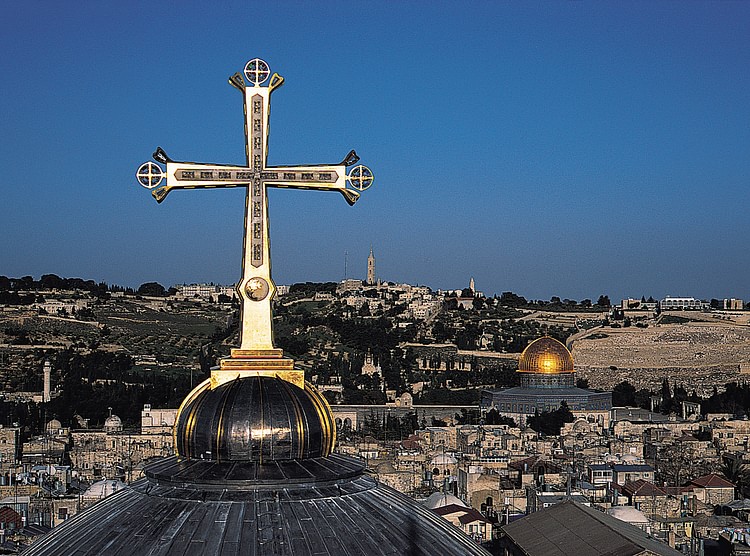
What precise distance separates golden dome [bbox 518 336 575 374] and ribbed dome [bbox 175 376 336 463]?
57.3m

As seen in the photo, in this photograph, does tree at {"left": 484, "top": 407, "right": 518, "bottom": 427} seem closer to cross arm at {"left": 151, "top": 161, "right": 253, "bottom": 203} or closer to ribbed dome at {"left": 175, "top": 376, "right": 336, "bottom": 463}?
cross arm at {"left": 151, "top": 161, "right": 253, "bottom": 203}

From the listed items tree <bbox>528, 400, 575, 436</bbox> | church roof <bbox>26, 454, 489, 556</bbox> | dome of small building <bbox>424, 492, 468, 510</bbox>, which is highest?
church roof <bbox>26, 454, 489, 556</bbox>

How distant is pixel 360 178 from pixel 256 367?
1.14 meters

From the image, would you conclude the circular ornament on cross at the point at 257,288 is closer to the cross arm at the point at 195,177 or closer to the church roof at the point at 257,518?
the cross arm at the point at 195,177

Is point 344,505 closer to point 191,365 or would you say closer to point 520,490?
point 520,490

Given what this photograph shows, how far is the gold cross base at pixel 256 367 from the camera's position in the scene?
16.9ft

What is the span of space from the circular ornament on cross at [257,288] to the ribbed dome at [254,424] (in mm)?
426

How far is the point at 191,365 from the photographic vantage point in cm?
7656

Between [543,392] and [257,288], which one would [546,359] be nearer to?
[543,392]

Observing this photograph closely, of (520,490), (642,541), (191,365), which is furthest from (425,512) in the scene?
(191,365)

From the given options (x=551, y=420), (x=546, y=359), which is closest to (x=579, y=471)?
(x=551, y=420)

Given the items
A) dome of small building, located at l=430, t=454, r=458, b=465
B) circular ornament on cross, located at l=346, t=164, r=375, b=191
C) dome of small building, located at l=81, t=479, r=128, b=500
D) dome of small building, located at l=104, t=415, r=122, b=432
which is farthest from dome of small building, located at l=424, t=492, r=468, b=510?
dome of small building, located at l=104, t=415, r=122, b=432

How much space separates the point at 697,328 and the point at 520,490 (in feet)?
247

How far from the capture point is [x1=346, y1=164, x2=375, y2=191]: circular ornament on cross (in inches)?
225
